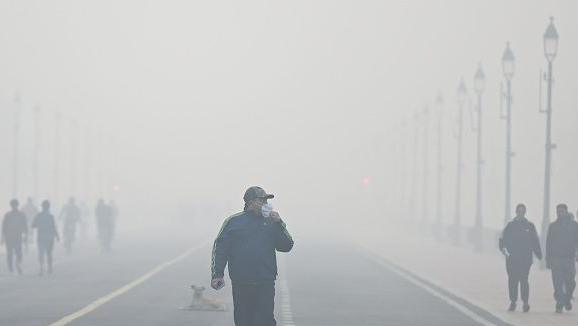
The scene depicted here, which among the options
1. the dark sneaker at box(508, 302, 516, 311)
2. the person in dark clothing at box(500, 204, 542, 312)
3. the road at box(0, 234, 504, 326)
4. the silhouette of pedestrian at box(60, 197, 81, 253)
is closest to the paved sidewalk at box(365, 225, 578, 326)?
the dark sneaker at box(508, 302, 516, 311)

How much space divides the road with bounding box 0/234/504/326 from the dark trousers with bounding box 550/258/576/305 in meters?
1.50

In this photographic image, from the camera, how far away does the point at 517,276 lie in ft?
83.3

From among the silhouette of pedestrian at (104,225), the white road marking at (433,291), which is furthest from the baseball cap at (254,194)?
the silhouette of pedestrian at (104,225)

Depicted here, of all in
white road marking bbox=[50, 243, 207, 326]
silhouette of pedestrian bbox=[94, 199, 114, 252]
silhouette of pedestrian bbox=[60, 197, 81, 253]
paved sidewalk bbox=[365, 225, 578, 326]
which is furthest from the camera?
silhouette of pedestrian bbox=[94, 199, 114, 252]

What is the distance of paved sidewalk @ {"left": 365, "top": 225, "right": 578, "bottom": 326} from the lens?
2395 centimetres

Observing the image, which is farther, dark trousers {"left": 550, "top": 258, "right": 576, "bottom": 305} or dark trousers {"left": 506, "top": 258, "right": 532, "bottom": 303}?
dark trousers {"left": 506, "top": 258, "right": 532, "bottom": 303}

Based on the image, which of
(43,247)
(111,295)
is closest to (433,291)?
(111,295)

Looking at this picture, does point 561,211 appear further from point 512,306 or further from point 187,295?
point 187,295

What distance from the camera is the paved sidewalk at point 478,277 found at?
24.0m

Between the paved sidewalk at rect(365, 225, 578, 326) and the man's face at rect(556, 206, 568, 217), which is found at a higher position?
the man's face at rect(556, 206, 568, 217)

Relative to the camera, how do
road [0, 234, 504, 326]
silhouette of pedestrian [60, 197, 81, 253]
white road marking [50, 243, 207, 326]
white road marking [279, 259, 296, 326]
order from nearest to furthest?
white road marking [50, 243, 207, 326] < white road marking [279, 259, 296, 326] < road [0, 234, 504, 326] < silhouette of pedestrian [60, 197, 81, 253]

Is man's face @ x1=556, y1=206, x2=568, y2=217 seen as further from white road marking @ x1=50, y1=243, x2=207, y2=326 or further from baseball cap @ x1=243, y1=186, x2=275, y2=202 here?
baseball cap @ x1=243, y1=186, x2=275, y2=202

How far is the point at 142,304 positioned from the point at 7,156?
488 feet

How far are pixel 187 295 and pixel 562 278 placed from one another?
24.2 ft
